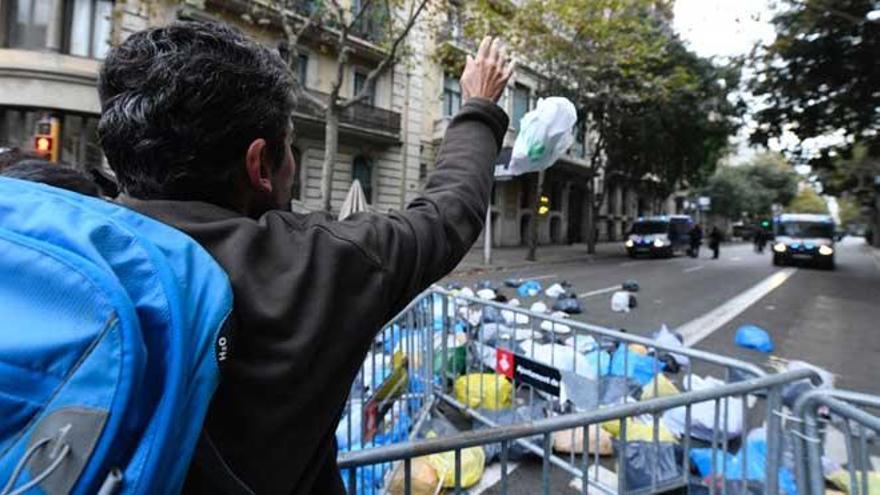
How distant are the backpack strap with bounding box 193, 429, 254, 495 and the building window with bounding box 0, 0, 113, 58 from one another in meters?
14.9

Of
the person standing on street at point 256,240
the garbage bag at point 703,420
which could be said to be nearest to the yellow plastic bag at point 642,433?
the garbage bag at point 703,420

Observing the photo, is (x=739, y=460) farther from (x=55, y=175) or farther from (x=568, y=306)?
(x=568, y=306)

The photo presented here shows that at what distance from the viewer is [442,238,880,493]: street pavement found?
6.59 meters

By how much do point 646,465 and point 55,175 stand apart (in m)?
2.95

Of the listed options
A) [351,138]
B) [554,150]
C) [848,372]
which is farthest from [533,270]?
[554,150]

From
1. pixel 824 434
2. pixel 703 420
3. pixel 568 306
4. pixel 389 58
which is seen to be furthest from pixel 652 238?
pixel 824 434

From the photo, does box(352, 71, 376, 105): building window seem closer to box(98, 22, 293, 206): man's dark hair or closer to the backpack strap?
box(98, 22, 293, 206): man's dark hair

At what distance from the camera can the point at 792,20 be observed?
1449 centimetres

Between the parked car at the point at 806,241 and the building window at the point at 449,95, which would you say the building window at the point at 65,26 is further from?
the parked car at the point at 806,241

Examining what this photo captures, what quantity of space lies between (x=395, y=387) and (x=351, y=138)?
16705 mm

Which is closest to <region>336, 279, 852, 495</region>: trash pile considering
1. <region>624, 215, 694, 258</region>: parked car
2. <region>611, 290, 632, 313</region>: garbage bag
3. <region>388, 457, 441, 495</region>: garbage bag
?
<region>388, 457, 441, 495</region>: garbage bag

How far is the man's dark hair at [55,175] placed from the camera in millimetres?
1361

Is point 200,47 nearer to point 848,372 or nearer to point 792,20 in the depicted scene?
point 848,372

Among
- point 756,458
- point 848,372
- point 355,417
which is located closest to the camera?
point 756,458
